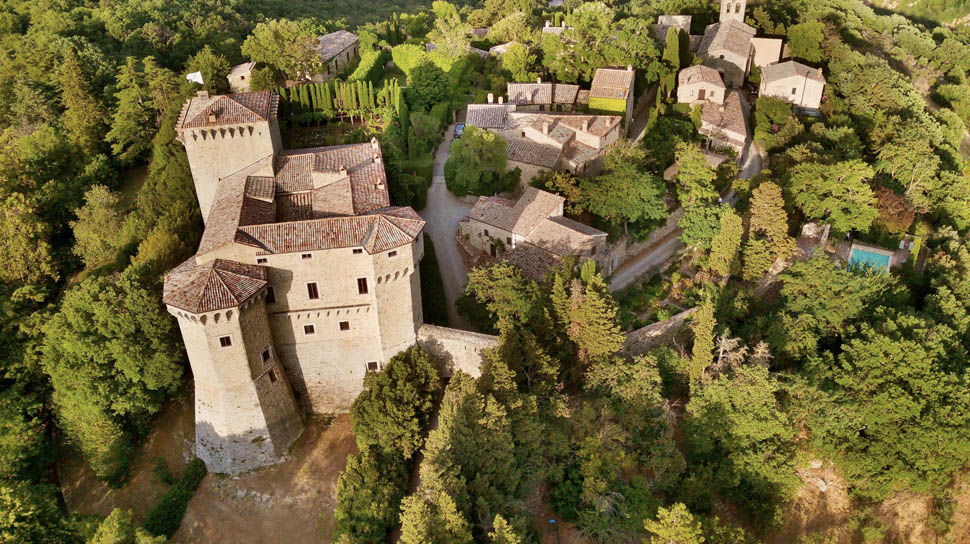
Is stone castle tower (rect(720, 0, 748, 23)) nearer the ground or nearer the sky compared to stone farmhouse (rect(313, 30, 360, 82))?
nearer the sky

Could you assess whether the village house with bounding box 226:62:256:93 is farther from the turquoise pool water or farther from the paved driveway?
the turquoise pool water

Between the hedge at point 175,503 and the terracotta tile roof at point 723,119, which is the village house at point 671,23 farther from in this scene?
the hedge at point 175,503

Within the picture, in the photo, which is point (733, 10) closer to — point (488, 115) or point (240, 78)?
point (488, 115)

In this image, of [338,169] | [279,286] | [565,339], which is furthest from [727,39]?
[279,286]

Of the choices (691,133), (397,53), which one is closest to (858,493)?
(691,133)

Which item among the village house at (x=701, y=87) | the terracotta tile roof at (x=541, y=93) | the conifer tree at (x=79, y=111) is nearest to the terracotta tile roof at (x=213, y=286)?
the conifer tree at (x=79, y=111)

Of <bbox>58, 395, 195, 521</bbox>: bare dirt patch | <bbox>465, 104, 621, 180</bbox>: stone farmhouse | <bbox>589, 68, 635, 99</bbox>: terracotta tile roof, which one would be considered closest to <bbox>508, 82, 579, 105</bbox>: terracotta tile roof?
<bbox>589, 68, 635, 99</bbox>: terracotta tile roof
